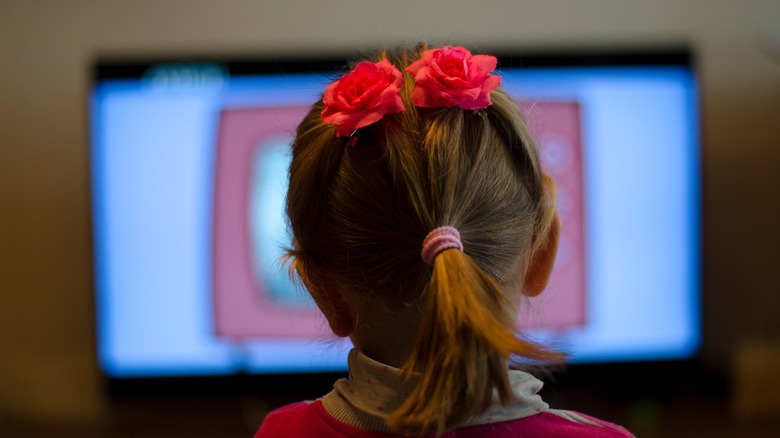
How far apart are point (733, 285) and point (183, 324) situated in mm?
979

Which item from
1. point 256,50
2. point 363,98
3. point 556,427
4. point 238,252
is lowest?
point 556,427

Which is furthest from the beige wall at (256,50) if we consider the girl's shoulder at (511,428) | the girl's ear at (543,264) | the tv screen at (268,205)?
the girl's shoulder at (511,428)

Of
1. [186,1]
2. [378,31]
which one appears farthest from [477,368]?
[186,1]

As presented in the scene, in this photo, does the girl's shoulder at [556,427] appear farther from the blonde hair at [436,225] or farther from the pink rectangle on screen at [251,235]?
the pink rectangle on screen at [251,235]

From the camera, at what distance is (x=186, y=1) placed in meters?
1.45

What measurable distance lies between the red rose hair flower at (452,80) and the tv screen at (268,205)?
0.70 meters

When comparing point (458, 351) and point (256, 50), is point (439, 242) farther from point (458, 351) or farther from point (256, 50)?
point (256, 50)

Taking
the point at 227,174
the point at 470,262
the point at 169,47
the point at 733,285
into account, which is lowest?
the point at 733,285

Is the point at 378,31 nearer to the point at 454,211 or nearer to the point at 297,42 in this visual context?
the point at 297,42

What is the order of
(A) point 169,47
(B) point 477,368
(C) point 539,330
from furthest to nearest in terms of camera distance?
(A) point 169,47 → (C) point 539,330 → (B) point 477,368

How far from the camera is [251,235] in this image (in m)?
1.34

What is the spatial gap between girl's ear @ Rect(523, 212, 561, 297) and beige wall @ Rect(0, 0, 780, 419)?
2.45ft


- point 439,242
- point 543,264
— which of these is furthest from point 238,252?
point 439,242

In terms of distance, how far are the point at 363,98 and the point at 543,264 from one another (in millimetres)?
252
